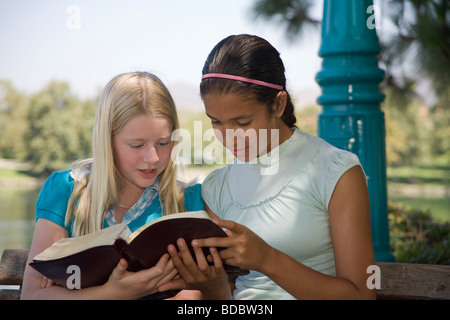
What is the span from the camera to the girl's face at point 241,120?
1.50 meters

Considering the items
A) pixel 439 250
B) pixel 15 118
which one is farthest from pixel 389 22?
pixel 15 118

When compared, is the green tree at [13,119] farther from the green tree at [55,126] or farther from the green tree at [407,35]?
the green tree at [407,35]

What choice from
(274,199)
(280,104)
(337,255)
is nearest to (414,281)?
(337,255)

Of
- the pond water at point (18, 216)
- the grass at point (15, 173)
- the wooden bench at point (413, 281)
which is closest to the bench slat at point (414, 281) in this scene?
the wooden bench at point (413, 281)

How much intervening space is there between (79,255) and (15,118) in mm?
10426

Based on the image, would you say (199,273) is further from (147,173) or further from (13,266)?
(13,266)

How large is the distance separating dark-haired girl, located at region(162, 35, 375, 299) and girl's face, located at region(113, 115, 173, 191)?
166mm

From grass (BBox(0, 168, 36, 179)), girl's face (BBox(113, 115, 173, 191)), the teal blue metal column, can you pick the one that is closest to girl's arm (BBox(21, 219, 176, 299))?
girl's face (BBox(113, 115, 173, 191))

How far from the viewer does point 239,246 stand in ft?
4.13

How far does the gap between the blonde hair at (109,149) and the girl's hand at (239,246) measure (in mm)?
427

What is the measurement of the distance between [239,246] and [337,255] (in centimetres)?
29

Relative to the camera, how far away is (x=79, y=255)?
117 centimetres

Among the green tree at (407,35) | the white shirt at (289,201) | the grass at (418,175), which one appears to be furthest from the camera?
the grass at (418,175)
